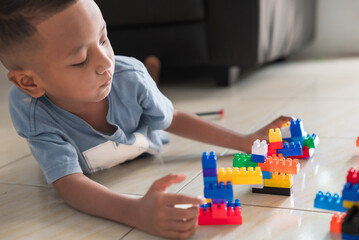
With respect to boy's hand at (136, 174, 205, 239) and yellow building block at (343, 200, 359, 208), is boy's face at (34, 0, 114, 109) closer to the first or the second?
boy's hand at (136, 174, 205, 239)

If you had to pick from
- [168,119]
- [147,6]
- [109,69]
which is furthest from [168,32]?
[109,69]

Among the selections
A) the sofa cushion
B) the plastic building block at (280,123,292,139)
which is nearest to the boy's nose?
the plastic building block at (280,123,292,139)

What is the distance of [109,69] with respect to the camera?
0.70m

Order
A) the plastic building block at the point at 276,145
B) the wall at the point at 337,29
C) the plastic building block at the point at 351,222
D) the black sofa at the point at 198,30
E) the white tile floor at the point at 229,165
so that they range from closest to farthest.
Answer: the plastic building block at the point at 351,222 → the white tile floor at the point at 229,165 → the plastic building block at the point at 276,145 → the black sofa at the point at 198,30 → the wall at the point at 337,29

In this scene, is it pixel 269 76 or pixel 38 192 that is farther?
pixel 269 76

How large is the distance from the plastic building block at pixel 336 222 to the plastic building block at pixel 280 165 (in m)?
0.10

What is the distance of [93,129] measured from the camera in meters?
0.81

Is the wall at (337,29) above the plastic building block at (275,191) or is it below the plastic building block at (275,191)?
below

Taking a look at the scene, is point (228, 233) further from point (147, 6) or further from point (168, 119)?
point (147, 6)

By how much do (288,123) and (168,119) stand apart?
0.78ft

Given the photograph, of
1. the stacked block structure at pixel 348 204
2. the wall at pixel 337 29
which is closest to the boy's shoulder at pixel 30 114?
the stacked block structure at pixel 348 204

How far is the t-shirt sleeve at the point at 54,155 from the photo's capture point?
0.72m

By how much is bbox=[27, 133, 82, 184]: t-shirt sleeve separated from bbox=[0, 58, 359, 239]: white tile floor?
62 mm

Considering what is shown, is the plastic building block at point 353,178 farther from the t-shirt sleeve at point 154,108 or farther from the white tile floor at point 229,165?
the t-shirt sleeve at point 154,108
